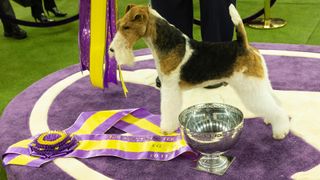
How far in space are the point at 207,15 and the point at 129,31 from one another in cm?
70

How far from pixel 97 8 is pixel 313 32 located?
6.81 ft

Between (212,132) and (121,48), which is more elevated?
(121,48)

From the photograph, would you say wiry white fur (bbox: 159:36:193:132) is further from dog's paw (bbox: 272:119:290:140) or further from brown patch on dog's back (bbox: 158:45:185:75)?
dog's paw (bbox: 272:119:290:140)

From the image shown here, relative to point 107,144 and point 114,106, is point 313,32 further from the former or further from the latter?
point 107,144

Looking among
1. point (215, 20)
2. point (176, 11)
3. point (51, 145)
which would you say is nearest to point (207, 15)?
point (215, 20)

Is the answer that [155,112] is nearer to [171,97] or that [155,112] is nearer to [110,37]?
[171,97]

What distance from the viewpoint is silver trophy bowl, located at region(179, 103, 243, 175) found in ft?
5.80

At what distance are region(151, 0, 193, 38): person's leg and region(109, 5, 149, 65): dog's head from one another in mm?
574

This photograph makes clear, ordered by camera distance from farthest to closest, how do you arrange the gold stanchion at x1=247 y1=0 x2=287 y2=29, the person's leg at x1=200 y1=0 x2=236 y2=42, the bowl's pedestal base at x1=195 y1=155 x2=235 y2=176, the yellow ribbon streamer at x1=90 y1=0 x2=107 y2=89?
the gold stanchion at x1=247 y1=0 x2=287 y2=29 < the yellow ribbon streamer at x1=90 y1=0 x2=107 y2=89 < the person's leg at x1=200 y1=0 x2=236 y2=42 < the bowl's pedestal base at x1=195 y1=155 x2=235 y2=176

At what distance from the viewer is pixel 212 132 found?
6.57ft

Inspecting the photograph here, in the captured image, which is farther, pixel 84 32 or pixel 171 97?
pixel 84 32

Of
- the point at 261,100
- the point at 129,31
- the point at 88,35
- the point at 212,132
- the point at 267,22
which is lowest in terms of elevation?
the point at 267,22

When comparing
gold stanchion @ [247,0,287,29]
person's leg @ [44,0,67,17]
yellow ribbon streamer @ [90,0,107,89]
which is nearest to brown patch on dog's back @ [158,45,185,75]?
yellow ribbon streamer @ [90,0,107,89]

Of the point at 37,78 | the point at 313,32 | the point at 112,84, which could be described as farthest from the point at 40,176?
the point at 313,32
